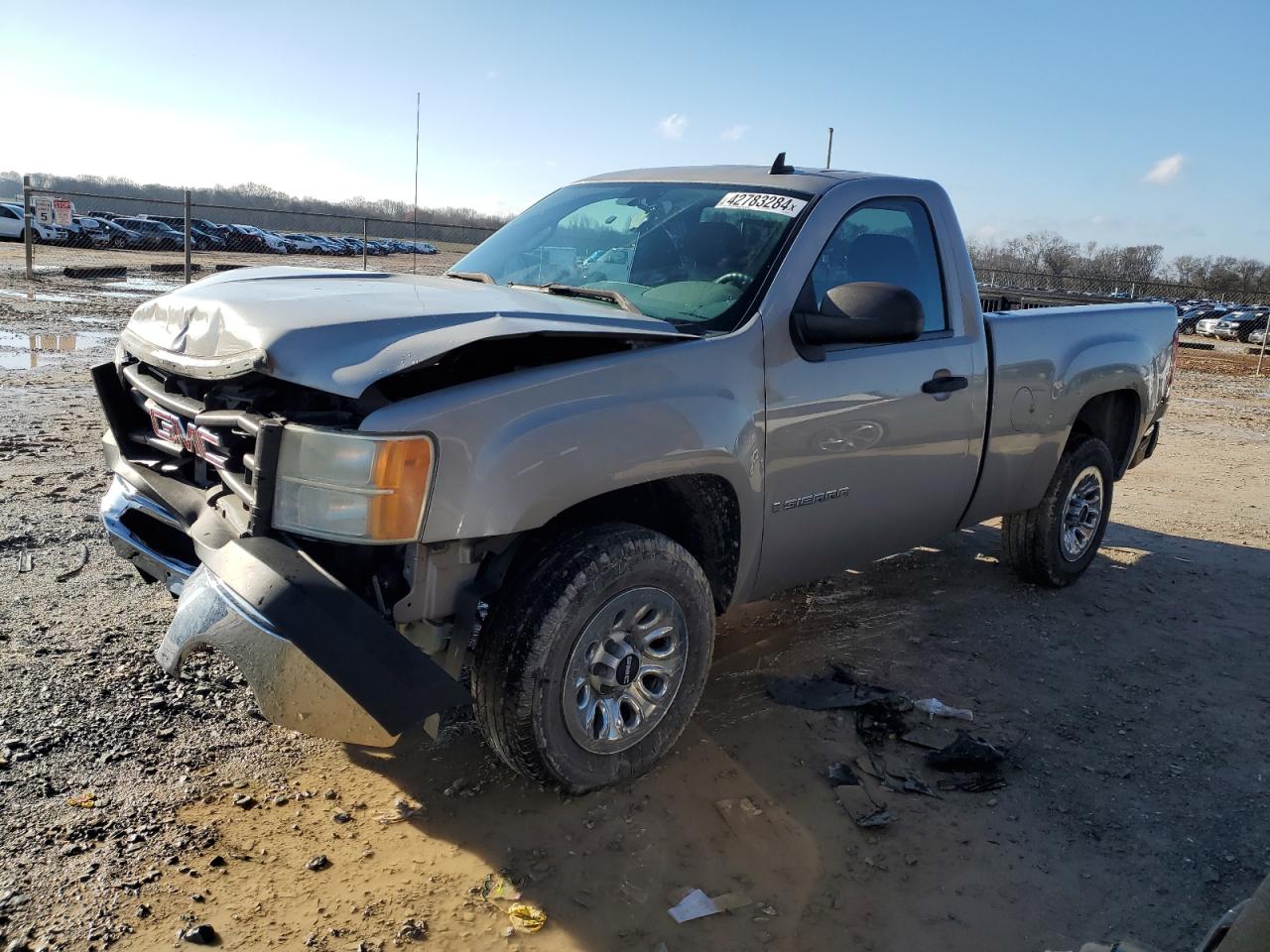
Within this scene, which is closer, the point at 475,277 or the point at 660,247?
the point at 660,247

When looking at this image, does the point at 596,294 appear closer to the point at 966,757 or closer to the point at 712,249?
the point at 712,249

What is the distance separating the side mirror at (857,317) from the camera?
3.37 m

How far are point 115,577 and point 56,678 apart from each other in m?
1.02

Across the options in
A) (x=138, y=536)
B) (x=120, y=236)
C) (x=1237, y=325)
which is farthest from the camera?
(x=120, y=236)

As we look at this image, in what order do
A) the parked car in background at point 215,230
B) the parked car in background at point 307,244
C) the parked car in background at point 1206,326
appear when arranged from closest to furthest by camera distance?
the parked car in background at point 1206,326 < the parked car in background at point 215,230 < the parked car in background at point 307,244

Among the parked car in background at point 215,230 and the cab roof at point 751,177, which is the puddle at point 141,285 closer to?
the cab roof at point 751,177

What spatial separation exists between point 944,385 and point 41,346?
1086cm

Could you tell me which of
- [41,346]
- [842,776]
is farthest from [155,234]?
[842,776]

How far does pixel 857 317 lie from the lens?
3375mm

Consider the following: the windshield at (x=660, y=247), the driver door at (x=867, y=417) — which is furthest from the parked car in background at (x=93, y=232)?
the driver door at (x=867, y=417)

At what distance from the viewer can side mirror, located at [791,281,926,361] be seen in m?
Answer: 3.37

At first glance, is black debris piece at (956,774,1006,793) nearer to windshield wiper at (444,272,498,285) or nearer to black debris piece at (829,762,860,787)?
black debris piece at (829,762,860,787)

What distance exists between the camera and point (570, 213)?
437 centimetres

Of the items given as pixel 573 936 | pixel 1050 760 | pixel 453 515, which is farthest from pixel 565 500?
pixel 1050 760
